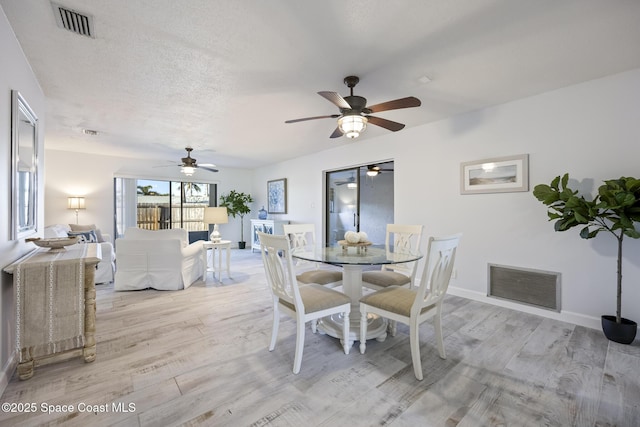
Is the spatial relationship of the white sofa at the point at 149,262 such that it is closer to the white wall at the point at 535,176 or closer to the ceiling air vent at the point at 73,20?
the ceiling air vent at the point at 73,20

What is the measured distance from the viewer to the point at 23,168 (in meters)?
2.18

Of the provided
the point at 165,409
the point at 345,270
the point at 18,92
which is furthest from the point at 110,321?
the point at 345,270

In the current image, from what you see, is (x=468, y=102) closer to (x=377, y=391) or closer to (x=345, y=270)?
(x=345, y=270)

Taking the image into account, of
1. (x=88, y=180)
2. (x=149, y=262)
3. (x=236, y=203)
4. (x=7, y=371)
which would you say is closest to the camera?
(x=7, y=371)

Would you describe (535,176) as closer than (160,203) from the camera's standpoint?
Yes

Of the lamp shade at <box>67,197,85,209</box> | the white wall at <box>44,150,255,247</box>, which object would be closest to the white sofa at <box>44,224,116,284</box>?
the lamp shade at <box>67,197,85,209</box>

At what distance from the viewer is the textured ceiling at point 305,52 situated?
5.70 feet

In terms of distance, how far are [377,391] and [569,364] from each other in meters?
1.53

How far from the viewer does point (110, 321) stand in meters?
2.81

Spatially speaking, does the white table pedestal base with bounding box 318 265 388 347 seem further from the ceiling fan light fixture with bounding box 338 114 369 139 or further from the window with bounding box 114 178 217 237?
the window with bounding box 114 178 217 237

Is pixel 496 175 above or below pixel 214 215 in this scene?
above

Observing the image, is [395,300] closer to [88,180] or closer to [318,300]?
[318,300]

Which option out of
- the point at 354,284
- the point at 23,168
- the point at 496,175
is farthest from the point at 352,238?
the point at 23,168

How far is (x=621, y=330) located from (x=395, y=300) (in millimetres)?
2059
